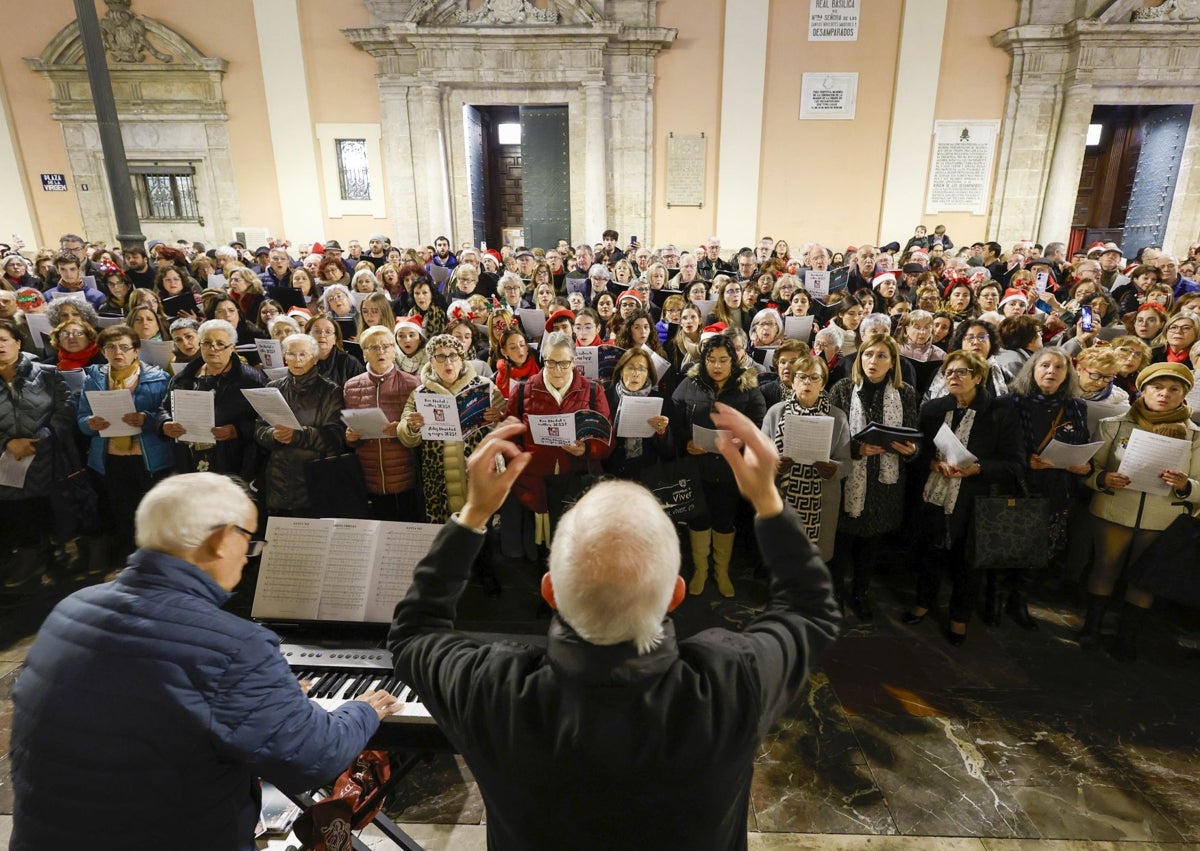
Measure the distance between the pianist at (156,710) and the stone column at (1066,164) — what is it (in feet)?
54.2

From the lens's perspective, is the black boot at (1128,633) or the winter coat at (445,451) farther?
the winter coat at (445,451)

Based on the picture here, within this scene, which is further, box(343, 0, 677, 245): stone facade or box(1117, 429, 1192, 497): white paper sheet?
box(343, 0, 677, 245): stone facade

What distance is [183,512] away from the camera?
5.36ft

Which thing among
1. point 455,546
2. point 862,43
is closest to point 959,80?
point 862,43

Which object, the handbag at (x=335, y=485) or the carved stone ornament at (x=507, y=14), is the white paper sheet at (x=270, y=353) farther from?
the carved stone ornament at (x=507, y=14)

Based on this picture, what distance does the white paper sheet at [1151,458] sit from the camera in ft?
10.8

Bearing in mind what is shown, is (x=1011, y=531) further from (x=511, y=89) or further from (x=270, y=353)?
(x=511, y=89)

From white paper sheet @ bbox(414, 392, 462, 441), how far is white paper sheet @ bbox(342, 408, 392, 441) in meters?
0.28

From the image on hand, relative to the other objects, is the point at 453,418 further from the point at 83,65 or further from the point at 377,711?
the point at 83,65

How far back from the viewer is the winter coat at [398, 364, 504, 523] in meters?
4.04

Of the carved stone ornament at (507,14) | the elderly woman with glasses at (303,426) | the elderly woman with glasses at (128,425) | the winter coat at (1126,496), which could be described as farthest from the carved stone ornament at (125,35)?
the winter coat at (1126,496)

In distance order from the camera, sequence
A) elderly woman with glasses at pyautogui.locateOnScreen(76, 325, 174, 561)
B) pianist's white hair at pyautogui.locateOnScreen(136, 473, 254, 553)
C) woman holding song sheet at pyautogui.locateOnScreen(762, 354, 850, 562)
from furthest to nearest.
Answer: elderly woman with glasses at pyautogui.locateOnScreen(76, 325, 174, 561), woman holding song sheet at pyautogui.locateOnScreen(762, 354, 850, 562), pianist's white hair at pyautogui.locateOnScreen(136, 473, 254, 553)

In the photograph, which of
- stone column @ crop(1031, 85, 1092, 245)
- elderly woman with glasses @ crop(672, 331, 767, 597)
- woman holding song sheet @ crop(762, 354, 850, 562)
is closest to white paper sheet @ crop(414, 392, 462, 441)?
elderly woman with glasses @ crop(672, 331, 767, 597)

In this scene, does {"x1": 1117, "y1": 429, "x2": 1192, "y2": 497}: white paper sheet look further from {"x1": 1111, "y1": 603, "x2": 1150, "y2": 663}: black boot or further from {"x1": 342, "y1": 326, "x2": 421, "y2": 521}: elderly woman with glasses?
{"x1": 342, "y1": 326, "x2": 421, "y2": 521}: elderly woman with glasses
